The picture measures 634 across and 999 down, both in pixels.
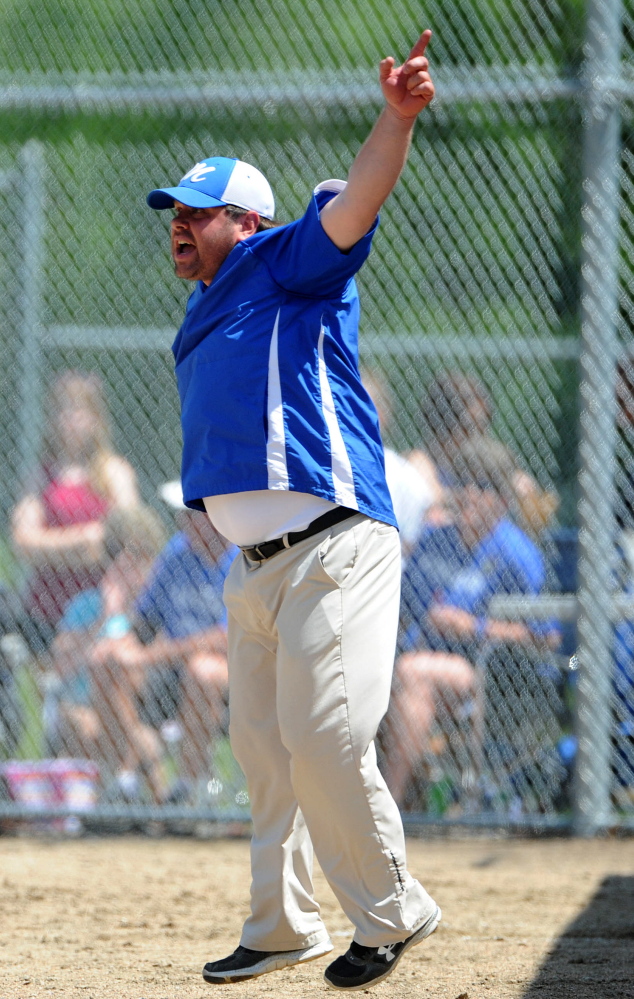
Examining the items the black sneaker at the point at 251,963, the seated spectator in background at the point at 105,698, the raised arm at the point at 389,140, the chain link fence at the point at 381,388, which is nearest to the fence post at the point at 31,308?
the chain link fence at the point at 381,388

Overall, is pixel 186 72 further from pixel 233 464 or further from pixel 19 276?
pixel 233 464

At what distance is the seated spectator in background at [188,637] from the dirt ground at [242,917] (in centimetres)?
49

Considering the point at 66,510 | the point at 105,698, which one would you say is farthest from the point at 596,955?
the point at 66,510

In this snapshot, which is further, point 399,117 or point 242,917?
point 242,917

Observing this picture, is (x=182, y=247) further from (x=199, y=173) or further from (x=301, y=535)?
(x=301, y=535)

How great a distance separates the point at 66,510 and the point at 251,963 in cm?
294

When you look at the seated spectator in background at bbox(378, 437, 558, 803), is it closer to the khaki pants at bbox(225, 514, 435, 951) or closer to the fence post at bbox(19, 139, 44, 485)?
the fence post at bbox(19, 139, 44, 485)

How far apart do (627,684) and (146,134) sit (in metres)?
3.01

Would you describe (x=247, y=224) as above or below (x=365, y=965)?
above

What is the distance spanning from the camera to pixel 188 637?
5.13 meters

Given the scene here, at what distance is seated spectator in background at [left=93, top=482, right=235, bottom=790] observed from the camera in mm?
5109

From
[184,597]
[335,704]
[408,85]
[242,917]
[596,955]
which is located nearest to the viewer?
[408,85]

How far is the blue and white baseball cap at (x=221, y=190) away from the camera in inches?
104

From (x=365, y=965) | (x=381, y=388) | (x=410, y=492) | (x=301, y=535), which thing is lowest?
(x=365, y=965)
